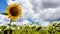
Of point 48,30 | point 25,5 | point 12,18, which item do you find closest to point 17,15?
point 12,18

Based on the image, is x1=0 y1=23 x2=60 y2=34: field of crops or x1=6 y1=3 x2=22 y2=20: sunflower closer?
x1=6 y1=3 x2=22 y2=20: sunflower

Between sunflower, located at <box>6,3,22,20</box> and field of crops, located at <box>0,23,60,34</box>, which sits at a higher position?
sunflower, located at <box>6,3,22,20</box>

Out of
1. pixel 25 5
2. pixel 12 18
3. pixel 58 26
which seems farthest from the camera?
pixel 25 5

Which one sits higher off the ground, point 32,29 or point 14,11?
point 14,11

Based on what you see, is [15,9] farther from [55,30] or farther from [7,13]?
[55,30]

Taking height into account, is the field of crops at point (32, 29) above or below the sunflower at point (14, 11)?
below

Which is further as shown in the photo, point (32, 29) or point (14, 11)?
point (32, 29)

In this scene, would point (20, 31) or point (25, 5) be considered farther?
point (25, 5)

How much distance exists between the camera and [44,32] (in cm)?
165

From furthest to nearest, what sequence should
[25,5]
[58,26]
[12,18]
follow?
[25,5] < [58,26] < [12,18]

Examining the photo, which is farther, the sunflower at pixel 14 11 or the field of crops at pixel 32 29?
the field of crops at pixel 32 29

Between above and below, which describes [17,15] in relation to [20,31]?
above

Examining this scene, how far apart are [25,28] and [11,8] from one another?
33cm

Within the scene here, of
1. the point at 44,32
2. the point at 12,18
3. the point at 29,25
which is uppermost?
the point at 12,18
